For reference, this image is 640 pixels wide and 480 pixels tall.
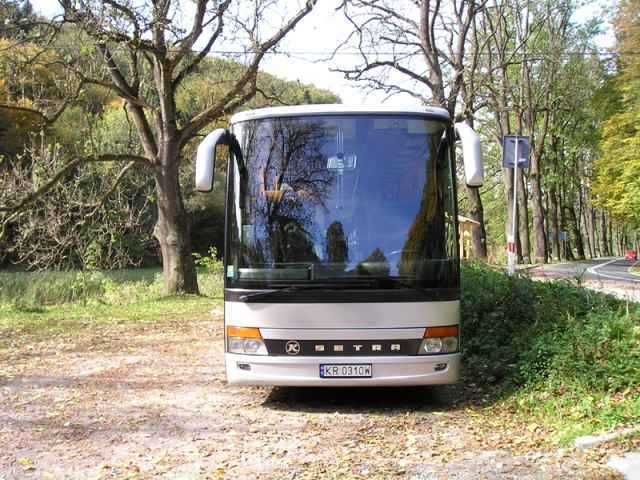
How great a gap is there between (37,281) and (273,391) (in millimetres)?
15243

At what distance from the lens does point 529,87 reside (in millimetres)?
37562

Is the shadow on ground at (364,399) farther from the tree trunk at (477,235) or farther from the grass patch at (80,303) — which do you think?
the tree trunk at (477,235)

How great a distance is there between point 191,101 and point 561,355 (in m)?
19.1

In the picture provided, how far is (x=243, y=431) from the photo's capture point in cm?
647

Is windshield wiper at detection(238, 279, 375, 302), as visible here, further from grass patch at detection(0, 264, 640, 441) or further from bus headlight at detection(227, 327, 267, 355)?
grass patch at detection(0, 264, 640, 441)

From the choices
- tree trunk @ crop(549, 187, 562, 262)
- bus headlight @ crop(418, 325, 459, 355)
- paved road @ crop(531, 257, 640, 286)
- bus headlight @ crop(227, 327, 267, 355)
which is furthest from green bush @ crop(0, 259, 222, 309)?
tree trunk @ crop(549, 187, 562, 262)

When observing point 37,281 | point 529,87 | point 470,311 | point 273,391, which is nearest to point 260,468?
point 273,391

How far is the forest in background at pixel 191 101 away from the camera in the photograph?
59.7 feet

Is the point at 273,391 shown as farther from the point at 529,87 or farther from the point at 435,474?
the point at 529,87

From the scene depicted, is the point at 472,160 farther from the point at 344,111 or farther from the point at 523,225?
the point at 523,225

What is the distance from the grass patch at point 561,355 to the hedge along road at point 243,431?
0.30m

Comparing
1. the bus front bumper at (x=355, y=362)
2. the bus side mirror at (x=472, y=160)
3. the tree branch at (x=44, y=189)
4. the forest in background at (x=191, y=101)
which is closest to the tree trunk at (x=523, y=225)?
the forest in background at (x=191, y=101)

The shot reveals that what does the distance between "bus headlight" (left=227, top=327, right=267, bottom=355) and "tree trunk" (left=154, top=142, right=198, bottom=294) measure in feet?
45.0

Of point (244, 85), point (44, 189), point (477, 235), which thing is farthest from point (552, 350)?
point (477, 235)
